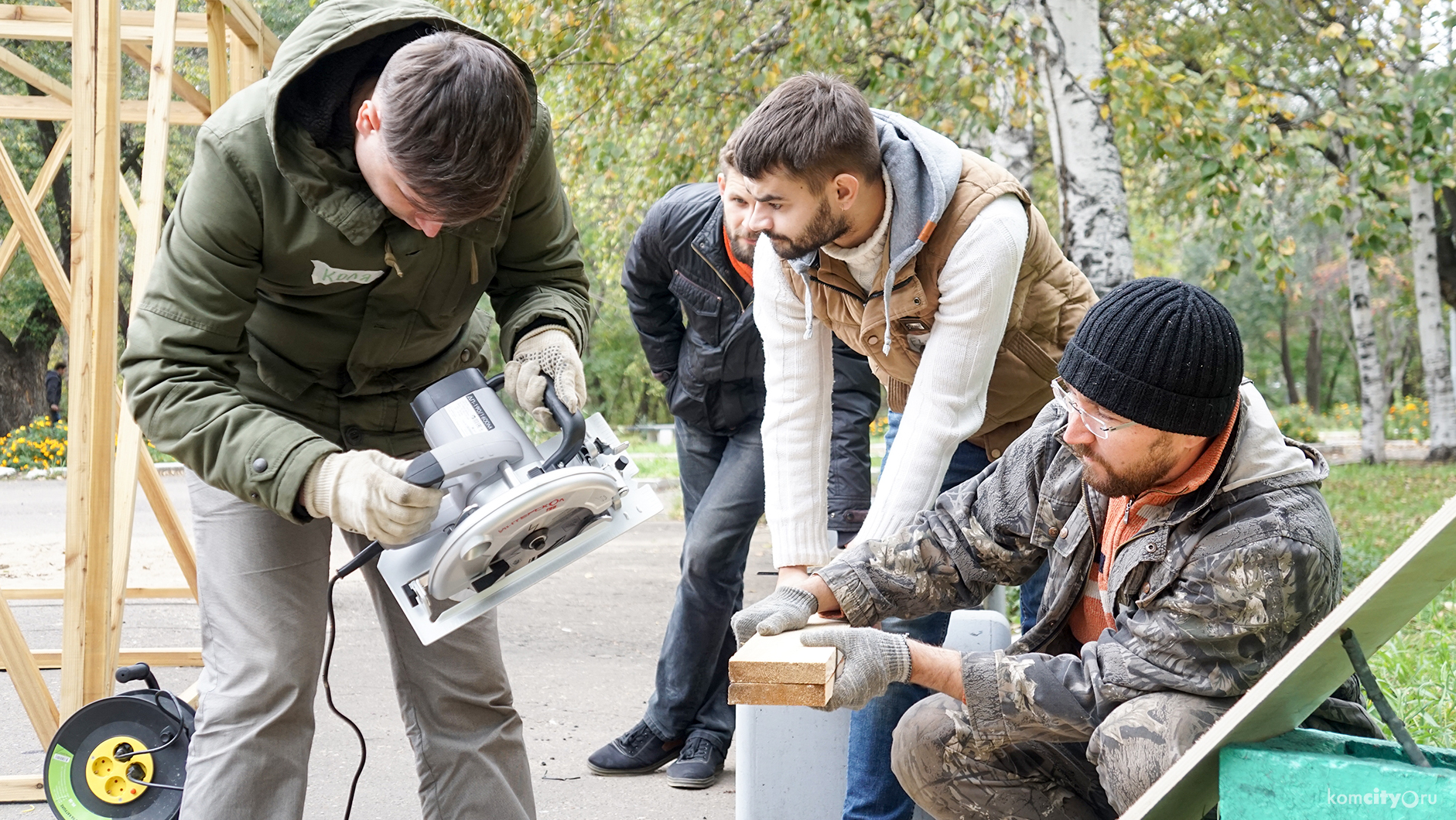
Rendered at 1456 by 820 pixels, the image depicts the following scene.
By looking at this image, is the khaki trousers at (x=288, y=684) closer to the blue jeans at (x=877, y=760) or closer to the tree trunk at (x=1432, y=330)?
the blue jeans at (x=877, y=760)

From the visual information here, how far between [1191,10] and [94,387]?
930cm

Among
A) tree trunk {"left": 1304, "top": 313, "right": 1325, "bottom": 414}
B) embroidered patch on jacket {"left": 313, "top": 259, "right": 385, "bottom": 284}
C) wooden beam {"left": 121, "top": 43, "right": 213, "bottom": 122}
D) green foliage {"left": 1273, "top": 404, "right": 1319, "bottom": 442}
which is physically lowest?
tree trunk {"left": 1304, "top": 313, "right": 1325, "bottom": 414}

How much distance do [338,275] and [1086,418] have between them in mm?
1346

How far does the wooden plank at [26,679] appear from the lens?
10.6 feet

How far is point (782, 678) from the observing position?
5.97 ft

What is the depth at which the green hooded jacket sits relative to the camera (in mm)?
2004

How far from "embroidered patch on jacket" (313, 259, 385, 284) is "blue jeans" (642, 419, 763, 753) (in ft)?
5.01

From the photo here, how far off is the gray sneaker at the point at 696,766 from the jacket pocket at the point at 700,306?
1.22 metres

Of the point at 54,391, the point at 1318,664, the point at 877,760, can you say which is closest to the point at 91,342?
the point at 877,760

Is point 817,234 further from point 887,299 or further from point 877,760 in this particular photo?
point 877,760

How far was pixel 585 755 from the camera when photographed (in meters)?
3.84

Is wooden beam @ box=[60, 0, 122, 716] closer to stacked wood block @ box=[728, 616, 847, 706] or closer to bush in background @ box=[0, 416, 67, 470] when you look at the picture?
stacked wood block @ box=[728, 616, 847, 706]

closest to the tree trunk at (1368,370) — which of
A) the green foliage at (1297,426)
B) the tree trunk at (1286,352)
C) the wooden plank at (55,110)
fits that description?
the green foliage at (1297,426)

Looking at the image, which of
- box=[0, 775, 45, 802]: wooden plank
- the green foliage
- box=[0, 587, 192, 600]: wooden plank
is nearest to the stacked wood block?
box=[0, 775, 45, 802]: wooden plank
